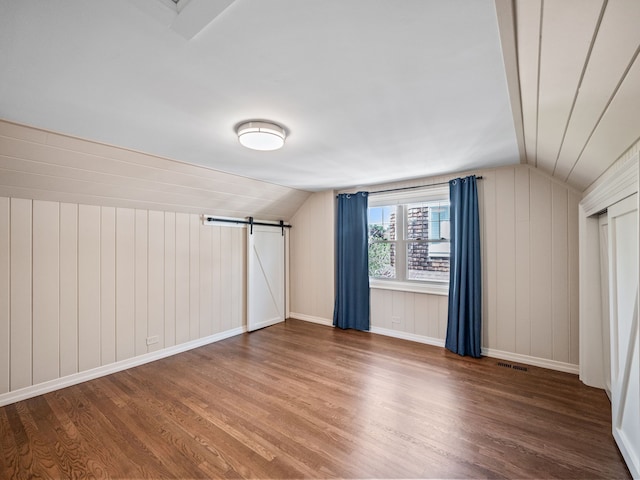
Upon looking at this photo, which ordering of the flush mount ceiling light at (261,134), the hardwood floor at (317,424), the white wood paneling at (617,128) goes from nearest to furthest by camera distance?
1. the white wood paneling at (617,128)
2. the hardwood floor at (317,424)
3. the flush mount ceiling light at (261,134)

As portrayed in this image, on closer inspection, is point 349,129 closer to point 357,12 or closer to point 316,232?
point 357,12

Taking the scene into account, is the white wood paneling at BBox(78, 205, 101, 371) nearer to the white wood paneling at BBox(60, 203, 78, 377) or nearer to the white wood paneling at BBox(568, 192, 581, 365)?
the white wood paneling at BBox(60, 203, 78, 377)

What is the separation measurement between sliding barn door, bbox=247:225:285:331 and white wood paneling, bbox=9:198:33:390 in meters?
2.61

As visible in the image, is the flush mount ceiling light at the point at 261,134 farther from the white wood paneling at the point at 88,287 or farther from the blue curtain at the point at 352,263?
the blue curtain at the point at 352,263

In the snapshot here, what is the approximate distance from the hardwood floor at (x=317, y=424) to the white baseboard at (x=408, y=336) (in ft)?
1.66

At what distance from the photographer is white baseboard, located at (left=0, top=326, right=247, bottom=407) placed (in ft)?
8.73

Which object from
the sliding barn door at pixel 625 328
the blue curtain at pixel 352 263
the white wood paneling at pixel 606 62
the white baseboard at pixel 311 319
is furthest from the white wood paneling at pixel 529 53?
the white baseboard at pixel 311 319

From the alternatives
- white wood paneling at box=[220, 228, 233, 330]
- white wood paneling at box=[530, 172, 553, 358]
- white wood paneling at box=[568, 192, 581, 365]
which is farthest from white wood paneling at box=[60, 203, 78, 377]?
white wood paneling at box=[568, 192, 581, 365]

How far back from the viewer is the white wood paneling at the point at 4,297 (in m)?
2.61

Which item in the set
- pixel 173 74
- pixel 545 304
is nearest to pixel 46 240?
pixel 173 74

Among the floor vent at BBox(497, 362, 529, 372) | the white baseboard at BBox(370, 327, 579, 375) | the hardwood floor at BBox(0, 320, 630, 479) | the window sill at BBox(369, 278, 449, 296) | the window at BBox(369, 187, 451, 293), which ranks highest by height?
the window at BBox(369, 187, 451, 293)

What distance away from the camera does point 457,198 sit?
3.72 metres

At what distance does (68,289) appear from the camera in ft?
9.84

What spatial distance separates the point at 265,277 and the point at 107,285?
2361 mm
